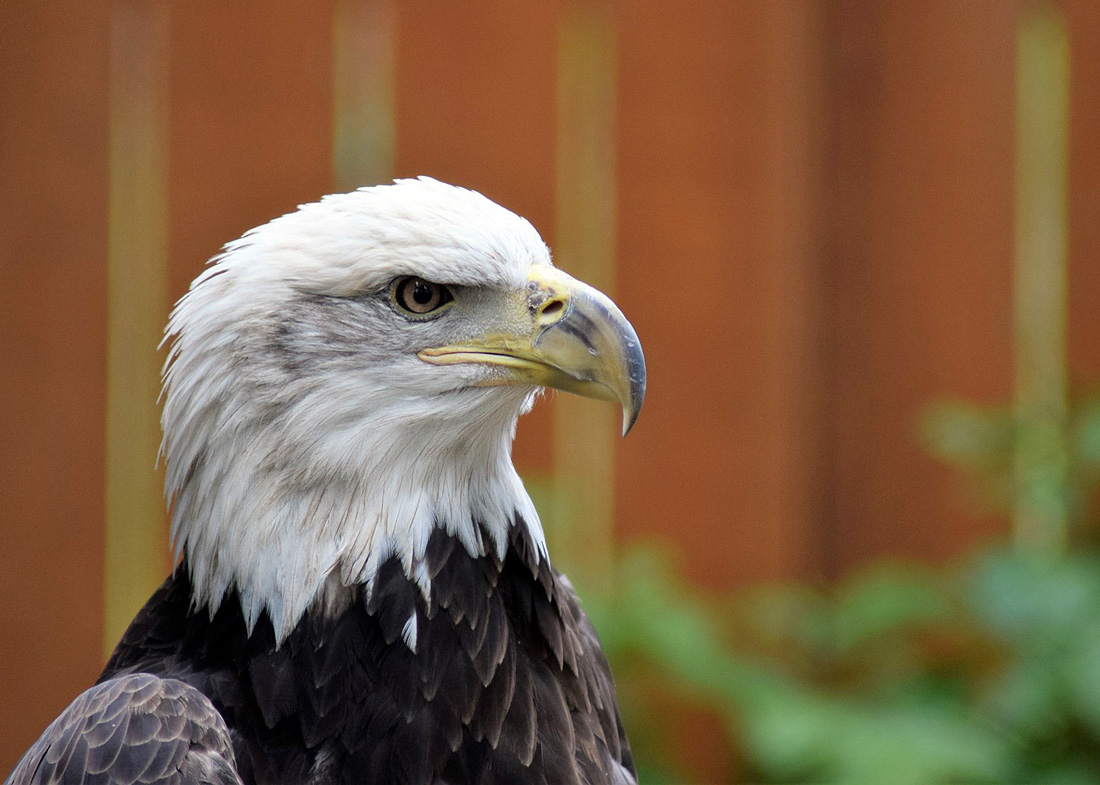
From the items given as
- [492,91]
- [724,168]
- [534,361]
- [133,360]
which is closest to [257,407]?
[534,361]

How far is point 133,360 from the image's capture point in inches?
173

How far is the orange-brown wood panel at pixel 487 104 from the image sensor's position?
15.4 ft

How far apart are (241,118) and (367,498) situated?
295cm

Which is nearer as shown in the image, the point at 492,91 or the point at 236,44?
the point at 236,44

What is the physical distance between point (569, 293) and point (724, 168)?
3.42 meters

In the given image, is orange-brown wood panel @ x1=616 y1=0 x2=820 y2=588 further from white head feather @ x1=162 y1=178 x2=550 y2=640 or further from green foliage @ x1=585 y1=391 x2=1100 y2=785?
white head feather @ x1=162 y1=178 x2=550 y2=640

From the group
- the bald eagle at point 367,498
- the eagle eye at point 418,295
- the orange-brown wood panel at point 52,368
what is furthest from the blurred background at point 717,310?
the eagle eye at point 418,295

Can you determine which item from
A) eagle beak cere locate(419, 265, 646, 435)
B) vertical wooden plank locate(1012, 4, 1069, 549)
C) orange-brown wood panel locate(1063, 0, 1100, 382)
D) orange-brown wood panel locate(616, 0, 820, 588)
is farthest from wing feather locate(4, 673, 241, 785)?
orange-brown wood panel locate(1063, 0, 1100, 382)

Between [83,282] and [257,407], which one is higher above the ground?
[83,282]

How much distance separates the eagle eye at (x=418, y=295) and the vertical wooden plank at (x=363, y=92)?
2.74 meters

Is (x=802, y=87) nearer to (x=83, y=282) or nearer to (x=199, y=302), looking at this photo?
(x=83, y=282)

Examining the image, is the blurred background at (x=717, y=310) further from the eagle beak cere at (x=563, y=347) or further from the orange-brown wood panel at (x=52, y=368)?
the eagle beak cere at (x=563, y=347)

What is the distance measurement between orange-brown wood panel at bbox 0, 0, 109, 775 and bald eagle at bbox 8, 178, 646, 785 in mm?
2518

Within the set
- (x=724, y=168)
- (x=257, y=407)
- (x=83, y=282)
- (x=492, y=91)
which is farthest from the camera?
(x=724, y=168)
